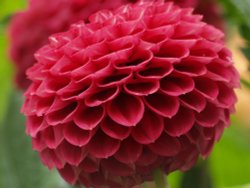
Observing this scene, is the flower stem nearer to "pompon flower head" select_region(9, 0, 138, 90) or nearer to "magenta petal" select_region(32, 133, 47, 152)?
"magenta petal" select_region(32, 133, 47, 152)

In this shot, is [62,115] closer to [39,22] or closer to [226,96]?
[226,96]

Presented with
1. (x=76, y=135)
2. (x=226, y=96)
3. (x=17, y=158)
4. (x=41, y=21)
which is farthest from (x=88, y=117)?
(x=17, y=158)

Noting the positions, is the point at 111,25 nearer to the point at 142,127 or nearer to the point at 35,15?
the point at 142,127

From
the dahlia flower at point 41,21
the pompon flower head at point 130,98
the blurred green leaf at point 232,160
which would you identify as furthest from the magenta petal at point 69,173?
the blurred green leaf at point 232,160

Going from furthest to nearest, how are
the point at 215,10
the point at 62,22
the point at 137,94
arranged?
1. the point at 215,10
2. the point at 62,22
3. the point at 137,94

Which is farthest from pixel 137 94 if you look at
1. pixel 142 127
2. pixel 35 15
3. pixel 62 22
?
pixel 35 15

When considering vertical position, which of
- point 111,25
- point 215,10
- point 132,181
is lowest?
point 215,10

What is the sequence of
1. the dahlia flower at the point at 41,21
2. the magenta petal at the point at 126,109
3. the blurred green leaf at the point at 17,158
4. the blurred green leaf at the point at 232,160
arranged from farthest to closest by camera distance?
Result: the blurred green leaf at the point at 232,160, the blurred green leaf at the point at 17,158, the dahlia flower at the point at 41,21, the magenta petal at the point at 126,109

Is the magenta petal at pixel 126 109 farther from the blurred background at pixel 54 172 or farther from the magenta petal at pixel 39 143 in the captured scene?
the blurred background at pixel 54 172

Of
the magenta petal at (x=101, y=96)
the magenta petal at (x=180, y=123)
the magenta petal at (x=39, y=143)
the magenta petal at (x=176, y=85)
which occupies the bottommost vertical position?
the magenta petal at (x=39, y=143)
